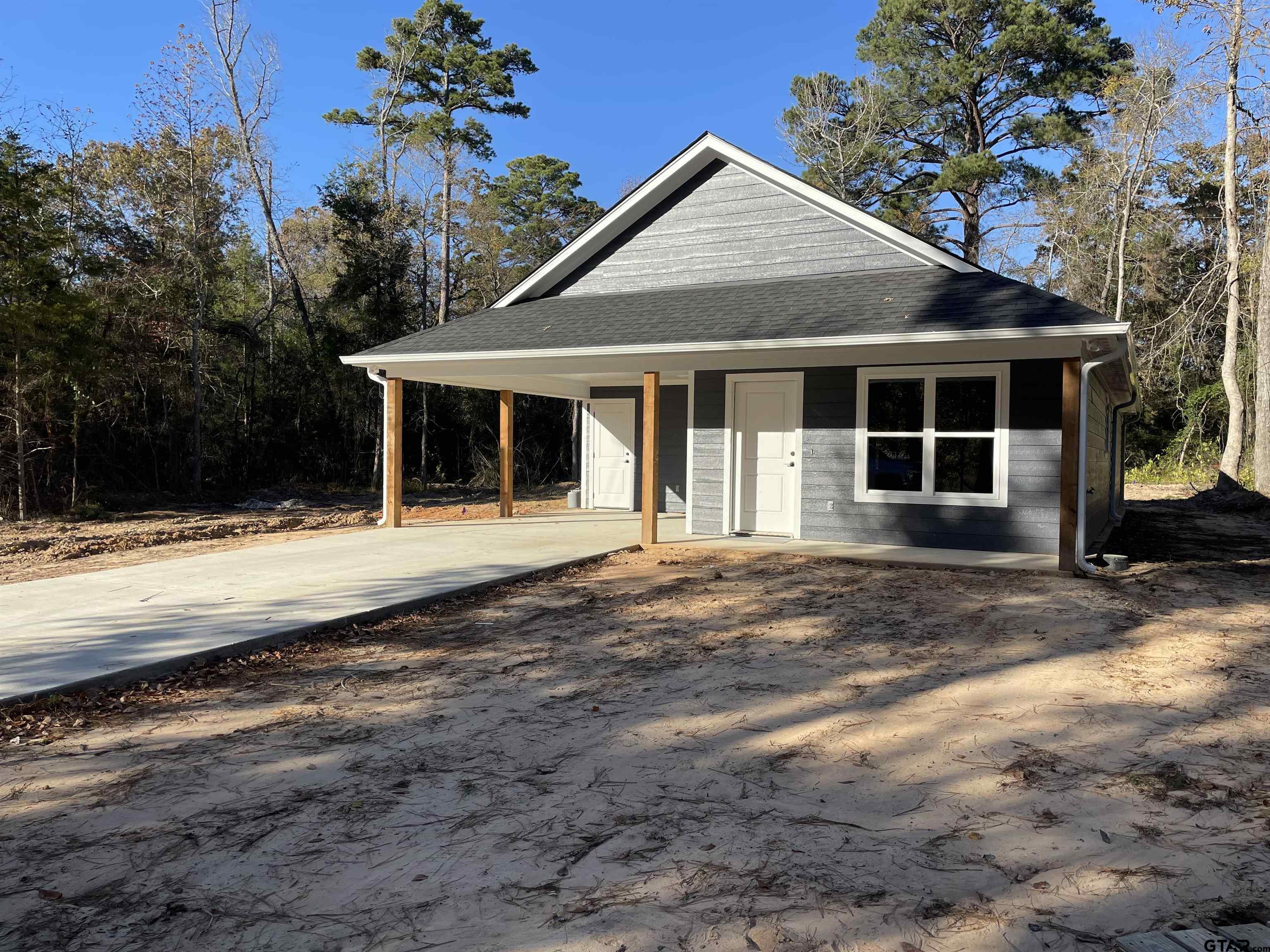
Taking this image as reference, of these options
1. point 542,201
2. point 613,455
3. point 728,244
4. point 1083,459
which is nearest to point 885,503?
point 1083,459

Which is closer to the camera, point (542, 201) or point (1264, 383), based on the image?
point (1264, 383)

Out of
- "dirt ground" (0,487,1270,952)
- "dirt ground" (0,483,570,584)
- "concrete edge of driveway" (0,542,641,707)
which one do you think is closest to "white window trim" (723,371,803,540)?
"concrete edge of driveway" (0,542,641,707)

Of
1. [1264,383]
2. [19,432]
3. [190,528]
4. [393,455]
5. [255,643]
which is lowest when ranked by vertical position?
[255,643]

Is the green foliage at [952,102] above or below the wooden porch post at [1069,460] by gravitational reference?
above

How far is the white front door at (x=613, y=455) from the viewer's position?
50.9 ft

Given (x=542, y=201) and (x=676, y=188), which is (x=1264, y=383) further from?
(x=542, y=201)

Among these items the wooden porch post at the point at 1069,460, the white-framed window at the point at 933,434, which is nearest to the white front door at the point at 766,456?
the white-framed window at the point at 933,434

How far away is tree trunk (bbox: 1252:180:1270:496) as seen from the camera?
740 inches

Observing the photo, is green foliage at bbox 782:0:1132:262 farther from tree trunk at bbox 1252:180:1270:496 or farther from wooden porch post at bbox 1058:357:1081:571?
wooden porch post at bbox 1058:357:1081:571

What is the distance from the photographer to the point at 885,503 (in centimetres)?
1044

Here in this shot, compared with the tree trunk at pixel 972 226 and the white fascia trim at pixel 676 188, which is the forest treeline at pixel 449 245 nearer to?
the tree trunk at pixel 972 226

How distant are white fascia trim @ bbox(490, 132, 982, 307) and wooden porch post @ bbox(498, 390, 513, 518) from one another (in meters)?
1.69

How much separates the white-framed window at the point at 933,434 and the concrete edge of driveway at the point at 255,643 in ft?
14.8

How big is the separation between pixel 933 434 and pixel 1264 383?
1429 centimetres
